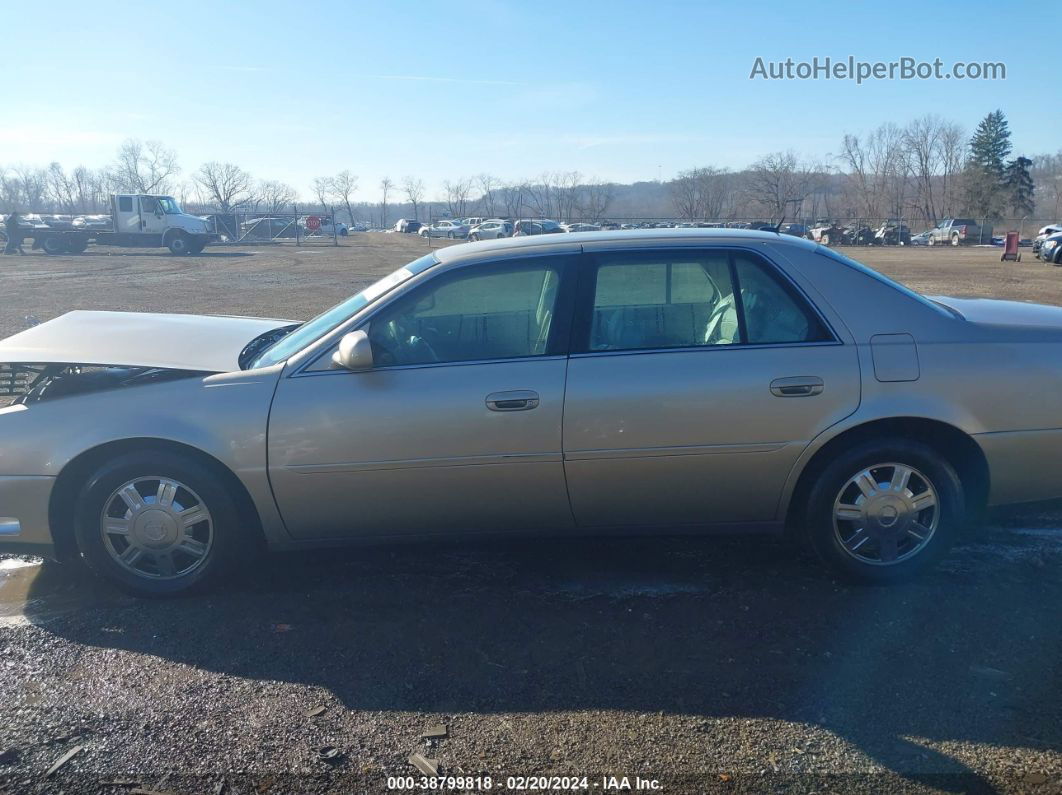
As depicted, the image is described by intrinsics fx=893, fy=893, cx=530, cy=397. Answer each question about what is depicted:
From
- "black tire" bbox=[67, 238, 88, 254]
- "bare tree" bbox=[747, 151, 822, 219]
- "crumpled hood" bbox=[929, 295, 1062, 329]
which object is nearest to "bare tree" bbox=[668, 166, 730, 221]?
"bare tree" bbox=[747, 151, 822, 219]

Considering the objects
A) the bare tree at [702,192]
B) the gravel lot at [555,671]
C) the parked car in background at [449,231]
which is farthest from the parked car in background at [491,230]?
the gravel lot at [555,671]

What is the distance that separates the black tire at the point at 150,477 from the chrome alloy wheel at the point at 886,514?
2742 millimetres

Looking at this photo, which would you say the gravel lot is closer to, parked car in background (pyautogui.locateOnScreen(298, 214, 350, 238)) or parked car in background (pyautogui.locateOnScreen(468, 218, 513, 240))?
parked car in background (pyautogui.locateOnScreen(468, 218, 513, 240))

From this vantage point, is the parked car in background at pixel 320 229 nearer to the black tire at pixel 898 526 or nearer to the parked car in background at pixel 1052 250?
the parked car in background at pixel 1052 250

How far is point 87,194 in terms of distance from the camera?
415 feet

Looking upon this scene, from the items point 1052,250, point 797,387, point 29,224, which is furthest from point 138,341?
point 29,224

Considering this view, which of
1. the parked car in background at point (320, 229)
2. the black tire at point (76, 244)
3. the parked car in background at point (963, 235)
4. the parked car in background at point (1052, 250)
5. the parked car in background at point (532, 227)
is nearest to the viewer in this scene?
the parked car in background at point (1052, 250)

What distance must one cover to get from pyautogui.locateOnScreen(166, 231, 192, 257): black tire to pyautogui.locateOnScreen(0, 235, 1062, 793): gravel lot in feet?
119

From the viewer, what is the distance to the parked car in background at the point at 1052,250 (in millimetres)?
30766

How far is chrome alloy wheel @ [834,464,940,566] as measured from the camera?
13.2 ft

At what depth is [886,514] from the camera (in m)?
4.04

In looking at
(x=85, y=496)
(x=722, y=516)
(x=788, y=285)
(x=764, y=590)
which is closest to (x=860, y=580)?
(x=764, y=590)

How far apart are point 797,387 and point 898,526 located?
31.8 inches

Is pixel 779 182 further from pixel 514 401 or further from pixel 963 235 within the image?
pixel 514 401
